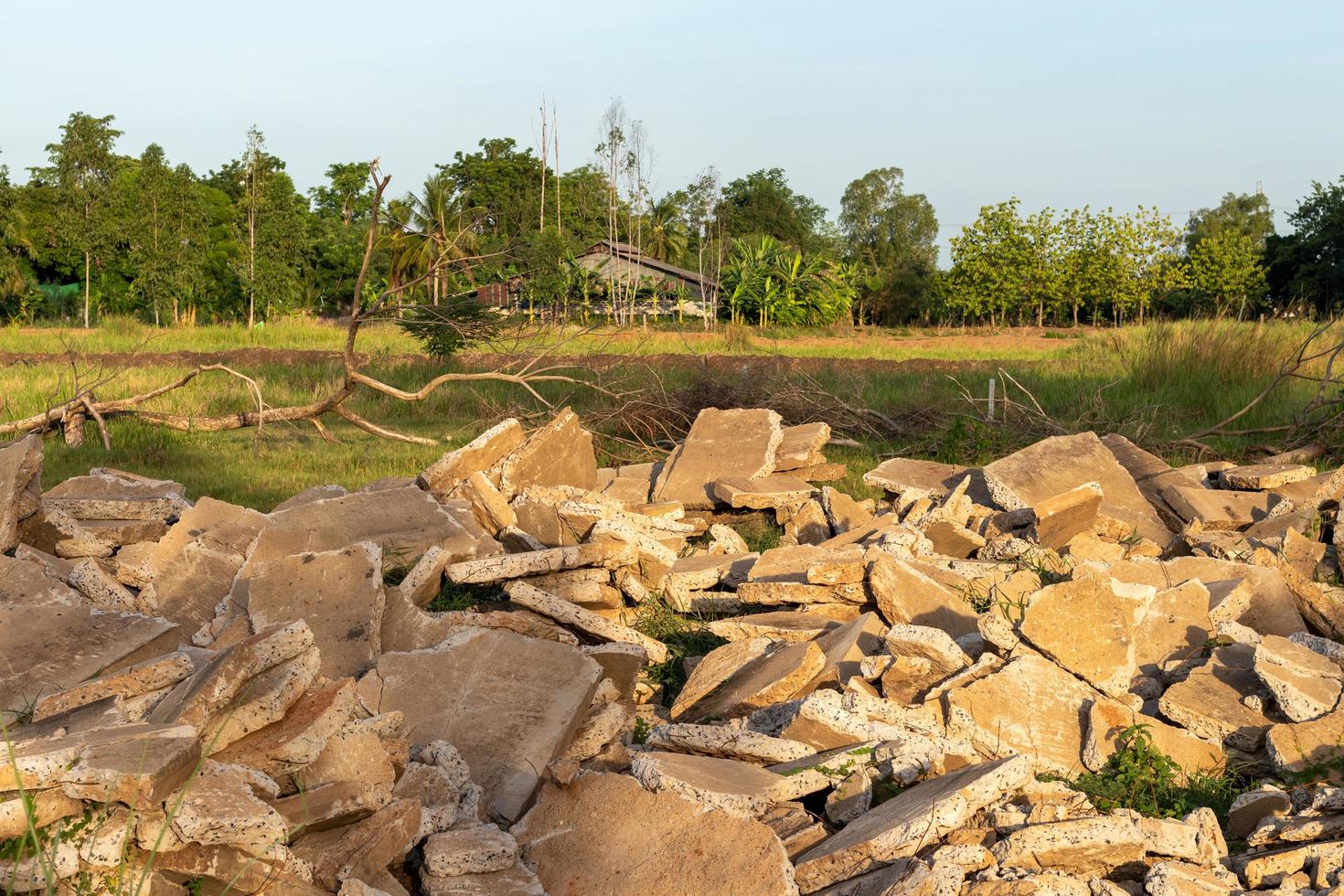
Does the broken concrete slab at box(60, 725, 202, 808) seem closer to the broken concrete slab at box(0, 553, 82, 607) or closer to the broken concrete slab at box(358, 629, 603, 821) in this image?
the broken concrete slab at box(358, 629, 603, 821)

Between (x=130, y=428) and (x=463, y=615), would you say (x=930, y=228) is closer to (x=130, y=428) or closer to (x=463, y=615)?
(x=130, y=428)

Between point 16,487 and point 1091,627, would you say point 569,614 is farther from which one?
point 16,487

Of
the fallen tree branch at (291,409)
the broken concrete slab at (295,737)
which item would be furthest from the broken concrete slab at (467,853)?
the fallen tree branch at (291,409)

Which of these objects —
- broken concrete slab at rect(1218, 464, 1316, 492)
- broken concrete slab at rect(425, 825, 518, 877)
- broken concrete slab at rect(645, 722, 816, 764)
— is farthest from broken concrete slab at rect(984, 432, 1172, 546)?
broken concrete slab at rect(425, 825, 518, 877)

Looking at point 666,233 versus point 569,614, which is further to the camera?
point 666,233

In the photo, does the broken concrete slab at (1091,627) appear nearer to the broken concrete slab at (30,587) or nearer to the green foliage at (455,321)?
the broken concrete slab at (30,587)

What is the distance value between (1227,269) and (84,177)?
3930 cm

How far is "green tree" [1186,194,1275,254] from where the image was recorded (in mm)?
51750

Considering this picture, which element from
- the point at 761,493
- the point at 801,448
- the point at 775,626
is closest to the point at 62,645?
the point at 775,626

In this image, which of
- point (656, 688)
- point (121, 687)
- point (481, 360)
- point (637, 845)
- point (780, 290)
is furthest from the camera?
point (780, 290)

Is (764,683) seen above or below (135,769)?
below

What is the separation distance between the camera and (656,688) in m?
5.25

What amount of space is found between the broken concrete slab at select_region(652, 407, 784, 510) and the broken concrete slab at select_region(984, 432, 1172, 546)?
1.87 metres

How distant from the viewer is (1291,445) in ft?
32.2
